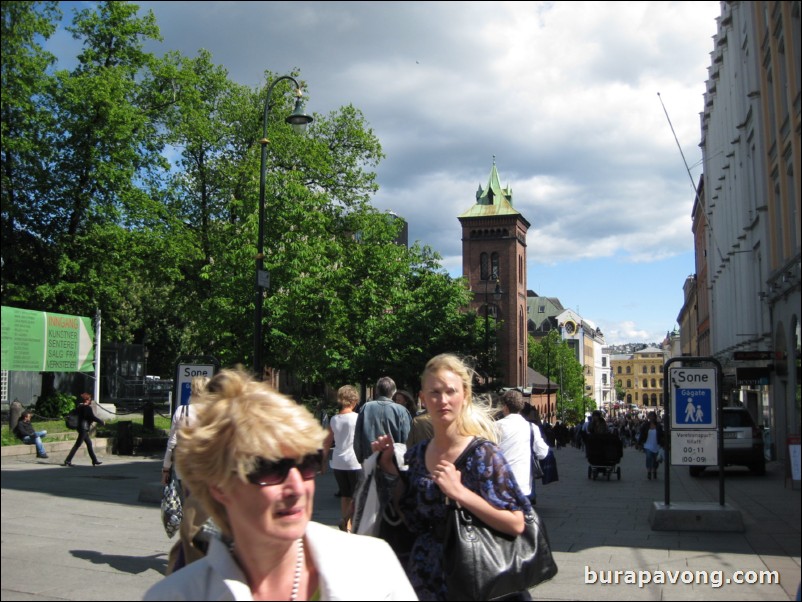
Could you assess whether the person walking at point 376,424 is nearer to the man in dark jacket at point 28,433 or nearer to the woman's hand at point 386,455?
the woman's hand at point 386,455

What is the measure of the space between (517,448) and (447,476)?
10.1 ft

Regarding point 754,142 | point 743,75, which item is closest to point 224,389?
point 754,142

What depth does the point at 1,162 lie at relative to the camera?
317 cm

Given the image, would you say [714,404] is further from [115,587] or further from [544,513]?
[115,587]

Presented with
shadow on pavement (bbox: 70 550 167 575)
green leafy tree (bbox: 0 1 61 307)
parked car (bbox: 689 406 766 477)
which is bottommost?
shadow on pavement (bbox: 70 550 167 575)

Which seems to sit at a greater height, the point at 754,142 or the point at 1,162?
the point at 754,142

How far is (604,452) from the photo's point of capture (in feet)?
66.1

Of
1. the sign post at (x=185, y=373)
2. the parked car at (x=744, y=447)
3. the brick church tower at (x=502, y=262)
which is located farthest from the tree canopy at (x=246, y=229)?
the brick church tower at (x=502, y=262)

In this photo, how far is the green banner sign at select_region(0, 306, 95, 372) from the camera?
2.71 m

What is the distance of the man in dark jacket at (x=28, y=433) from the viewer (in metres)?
3.02

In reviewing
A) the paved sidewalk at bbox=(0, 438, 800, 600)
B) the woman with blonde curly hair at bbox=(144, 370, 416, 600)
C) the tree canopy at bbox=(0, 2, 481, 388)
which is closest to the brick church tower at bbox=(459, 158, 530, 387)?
the tree canopy at bbox=(0, 2, 481, 388)

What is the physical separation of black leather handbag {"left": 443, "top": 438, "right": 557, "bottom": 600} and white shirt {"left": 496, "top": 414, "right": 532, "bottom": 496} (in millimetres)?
2703

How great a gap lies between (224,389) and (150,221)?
28.2m

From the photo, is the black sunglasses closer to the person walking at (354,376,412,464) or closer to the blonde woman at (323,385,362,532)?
the person walking at (354,376,412,464)
